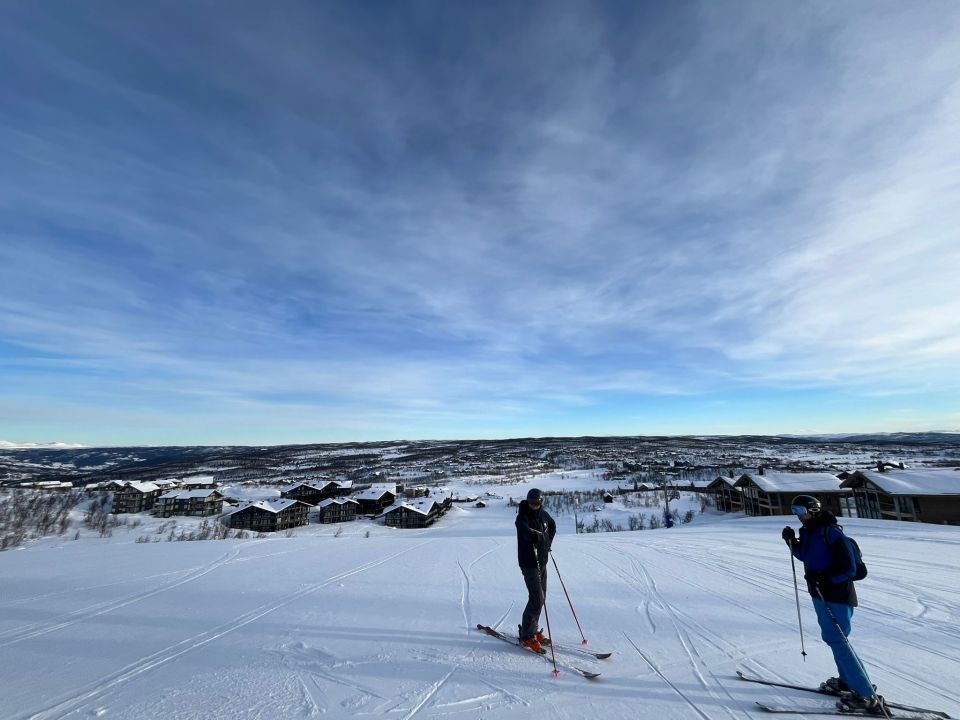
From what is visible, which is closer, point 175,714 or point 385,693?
point 175,714

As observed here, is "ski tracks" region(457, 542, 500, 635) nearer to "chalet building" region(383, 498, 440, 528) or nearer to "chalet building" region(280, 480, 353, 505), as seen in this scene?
"chalet building" region(383, 498, 440, 528)

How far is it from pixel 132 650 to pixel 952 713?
8420 millimetres

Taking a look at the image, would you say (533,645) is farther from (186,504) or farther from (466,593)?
(186,504)

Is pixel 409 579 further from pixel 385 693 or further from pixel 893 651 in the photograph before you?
pixel 893 651

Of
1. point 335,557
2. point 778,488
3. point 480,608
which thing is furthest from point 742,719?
point 778,488

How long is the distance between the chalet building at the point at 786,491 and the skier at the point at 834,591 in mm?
40317

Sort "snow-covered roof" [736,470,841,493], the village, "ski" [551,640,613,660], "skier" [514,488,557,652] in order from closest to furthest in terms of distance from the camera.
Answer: "ski" [551,640,613,660]
"skier" [514,488,557,652]
the village
"snow-covered roof" [736,470,841,493]

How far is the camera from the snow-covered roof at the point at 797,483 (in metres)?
36.0

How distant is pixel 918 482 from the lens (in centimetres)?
2886

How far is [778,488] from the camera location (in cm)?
3688

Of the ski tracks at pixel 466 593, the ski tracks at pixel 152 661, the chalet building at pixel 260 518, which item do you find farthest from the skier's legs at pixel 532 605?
the chalet building at pixel 260 518

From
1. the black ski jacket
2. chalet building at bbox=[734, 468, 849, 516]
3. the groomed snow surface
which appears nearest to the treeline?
the groomed snow surface

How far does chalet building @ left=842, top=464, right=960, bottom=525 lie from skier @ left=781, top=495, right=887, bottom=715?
3627 cm

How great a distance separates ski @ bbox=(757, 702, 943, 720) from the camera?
10.8 feet
